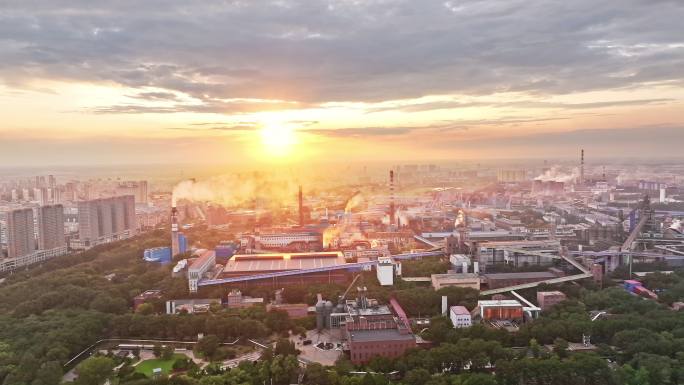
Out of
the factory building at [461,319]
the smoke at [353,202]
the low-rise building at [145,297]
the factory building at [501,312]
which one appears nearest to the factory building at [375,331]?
the factory building at [461,319]

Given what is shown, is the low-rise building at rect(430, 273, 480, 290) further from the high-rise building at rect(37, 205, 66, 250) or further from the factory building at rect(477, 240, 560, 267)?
the high-rise building at rect(37, 205, 66, 250)

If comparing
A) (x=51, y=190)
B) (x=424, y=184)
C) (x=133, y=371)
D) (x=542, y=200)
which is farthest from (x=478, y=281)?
(x=51, y=190)

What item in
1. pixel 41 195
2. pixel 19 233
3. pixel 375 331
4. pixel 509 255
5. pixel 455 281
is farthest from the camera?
pixel 41 195

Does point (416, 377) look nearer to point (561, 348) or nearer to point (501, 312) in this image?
point (561, 348)

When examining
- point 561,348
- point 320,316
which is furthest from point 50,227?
point 561,348

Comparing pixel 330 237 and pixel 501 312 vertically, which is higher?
pixel 330 237

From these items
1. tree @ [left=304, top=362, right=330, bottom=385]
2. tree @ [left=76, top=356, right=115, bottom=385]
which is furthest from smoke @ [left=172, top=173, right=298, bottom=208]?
tree @ [left=304, top=362, right=330, bottom=385]

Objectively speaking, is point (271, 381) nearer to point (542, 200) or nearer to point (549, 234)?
point (549, 234)
